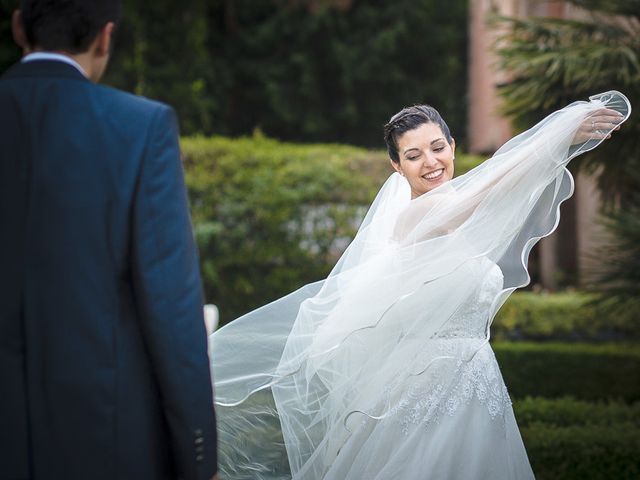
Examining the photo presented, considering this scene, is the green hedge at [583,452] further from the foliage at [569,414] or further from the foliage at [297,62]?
the foliage at [297,62]

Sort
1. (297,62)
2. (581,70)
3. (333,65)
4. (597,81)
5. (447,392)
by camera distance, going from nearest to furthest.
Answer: (447,392)
(581,70)
(597,81)
(297,62)
(333,65)

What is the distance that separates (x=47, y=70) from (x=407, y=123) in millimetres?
1934

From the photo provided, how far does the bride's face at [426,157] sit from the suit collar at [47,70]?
185 cm

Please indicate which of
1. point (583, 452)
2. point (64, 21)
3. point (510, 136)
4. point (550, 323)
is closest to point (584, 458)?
point (583, 452)

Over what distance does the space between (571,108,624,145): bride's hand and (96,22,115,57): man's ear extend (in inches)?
79.1

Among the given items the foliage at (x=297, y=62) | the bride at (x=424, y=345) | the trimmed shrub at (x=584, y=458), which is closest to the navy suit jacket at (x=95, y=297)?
the bride at (x=424, y=345)

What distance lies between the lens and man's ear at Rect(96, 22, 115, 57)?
2475mm

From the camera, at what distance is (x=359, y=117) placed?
2017 cm

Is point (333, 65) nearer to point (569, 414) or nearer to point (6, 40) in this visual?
point (6, 40)

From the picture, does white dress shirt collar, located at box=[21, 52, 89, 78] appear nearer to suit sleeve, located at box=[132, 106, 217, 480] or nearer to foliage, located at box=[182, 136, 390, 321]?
suit sleeve, located at box=[132, 106, 217, 480]

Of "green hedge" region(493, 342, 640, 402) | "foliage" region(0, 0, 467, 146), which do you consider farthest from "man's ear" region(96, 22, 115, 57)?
"foliage" region(0, 0, 467, 146)

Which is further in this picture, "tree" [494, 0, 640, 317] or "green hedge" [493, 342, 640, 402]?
"green hedge" [493, 342, 640, 402]

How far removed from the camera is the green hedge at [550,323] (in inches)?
452

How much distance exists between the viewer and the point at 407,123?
4.00m
